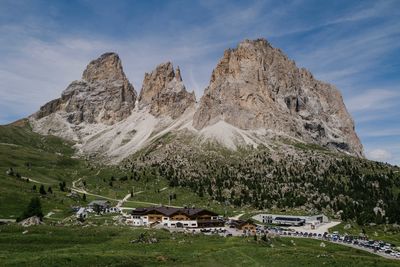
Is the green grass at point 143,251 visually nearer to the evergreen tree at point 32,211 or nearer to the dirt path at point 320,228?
the evergreen tree at point 32,211

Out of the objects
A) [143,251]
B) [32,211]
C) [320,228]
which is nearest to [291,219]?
[320,228]

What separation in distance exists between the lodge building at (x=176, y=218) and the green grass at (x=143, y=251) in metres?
40.6

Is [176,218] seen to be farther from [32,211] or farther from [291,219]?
[291,219]

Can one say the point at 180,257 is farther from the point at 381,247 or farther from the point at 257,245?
the point at 381,247

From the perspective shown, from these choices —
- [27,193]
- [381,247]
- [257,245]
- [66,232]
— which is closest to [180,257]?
[257,245]

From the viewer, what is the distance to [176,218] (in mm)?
159250

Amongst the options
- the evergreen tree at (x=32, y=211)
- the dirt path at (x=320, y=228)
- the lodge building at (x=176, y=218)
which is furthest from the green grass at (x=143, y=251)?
the dirt path at (x=320, y=228)

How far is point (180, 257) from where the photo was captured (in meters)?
82.2

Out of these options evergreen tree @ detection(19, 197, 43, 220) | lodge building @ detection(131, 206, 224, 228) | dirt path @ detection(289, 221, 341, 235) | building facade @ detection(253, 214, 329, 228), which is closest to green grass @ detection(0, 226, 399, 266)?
evergreen tree @ detection(19, 197, 43, 220)

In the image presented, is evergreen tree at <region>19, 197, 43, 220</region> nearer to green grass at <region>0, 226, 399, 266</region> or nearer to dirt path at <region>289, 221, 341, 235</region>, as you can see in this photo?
green grass at <region>0, 226, 399, 266</region>

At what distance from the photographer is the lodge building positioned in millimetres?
156625

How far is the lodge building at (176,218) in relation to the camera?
15662cm

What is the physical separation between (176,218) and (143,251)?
7060cm

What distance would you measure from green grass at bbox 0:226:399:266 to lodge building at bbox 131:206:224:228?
40.6 m
